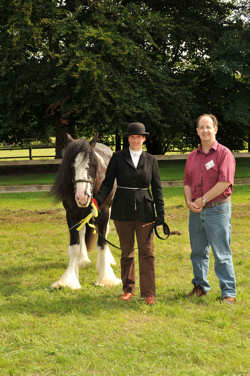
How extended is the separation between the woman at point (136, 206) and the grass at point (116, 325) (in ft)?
1.05

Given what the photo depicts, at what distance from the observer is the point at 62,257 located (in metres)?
6.88

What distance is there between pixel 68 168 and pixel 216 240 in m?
2.05

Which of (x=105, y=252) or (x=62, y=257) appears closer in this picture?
(x=105, y=252)

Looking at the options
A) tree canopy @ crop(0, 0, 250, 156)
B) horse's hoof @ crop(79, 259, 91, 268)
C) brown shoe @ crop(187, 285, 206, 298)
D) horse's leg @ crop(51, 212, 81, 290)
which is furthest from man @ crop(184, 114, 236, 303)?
tree canopy @ crop(0, 0, 250, 156)

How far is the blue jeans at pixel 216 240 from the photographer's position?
15.1 feet

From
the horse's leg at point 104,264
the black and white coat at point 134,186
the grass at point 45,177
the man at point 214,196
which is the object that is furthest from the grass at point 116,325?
the grass at point 45,177

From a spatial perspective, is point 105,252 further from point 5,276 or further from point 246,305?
point 246,305

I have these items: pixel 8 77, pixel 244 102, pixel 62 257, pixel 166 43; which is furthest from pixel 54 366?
pixel 166 43

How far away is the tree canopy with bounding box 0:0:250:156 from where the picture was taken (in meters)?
16.1

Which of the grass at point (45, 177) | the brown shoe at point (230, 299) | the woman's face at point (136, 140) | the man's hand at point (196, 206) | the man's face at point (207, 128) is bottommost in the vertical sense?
the grass at point (45, 177)

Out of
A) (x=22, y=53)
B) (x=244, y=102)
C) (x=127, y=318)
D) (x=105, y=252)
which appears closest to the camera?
(x=127, y=318)

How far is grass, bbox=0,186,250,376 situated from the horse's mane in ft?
3.99

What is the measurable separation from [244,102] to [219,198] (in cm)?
1675

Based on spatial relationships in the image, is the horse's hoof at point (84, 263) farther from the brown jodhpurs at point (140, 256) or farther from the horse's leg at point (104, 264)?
the brown jodhpurs at point (140, 256)
